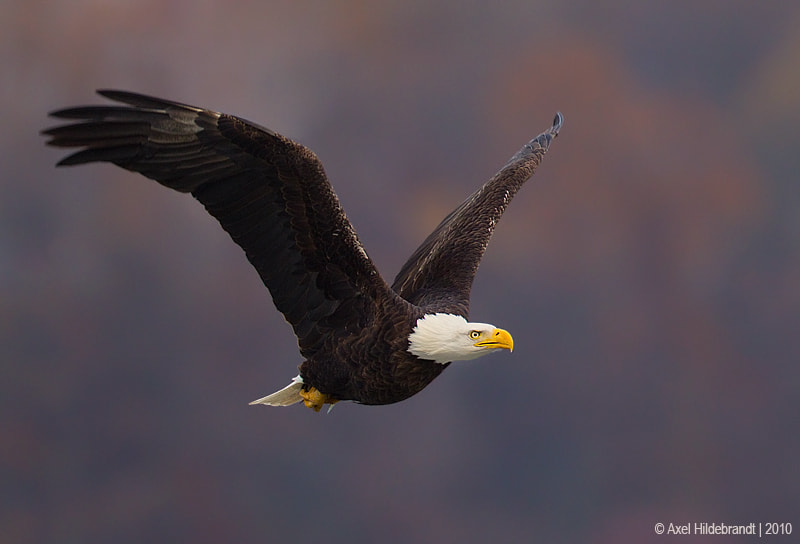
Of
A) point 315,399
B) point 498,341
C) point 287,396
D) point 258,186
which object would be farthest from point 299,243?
point 498,341

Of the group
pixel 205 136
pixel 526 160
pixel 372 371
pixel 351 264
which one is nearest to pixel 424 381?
pixel 372 371

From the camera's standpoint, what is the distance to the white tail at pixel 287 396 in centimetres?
1031

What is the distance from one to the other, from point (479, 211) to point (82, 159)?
4574 mm

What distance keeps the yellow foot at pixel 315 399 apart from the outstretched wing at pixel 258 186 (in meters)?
0.58

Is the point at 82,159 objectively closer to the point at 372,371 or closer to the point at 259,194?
the point at 259,194

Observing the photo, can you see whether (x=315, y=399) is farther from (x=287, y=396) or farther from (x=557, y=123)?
(x=557, y=123)

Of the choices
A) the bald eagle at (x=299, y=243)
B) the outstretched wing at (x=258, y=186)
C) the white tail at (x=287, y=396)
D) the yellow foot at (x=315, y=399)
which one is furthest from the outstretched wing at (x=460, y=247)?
the white tail at (x=287, y=396)

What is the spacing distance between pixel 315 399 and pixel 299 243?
1.44 meters

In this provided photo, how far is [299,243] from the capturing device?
9.59m

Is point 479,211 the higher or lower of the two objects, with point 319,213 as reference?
higher

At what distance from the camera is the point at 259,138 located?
9.13 m

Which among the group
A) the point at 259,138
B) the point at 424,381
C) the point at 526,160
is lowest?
the point at 424,381

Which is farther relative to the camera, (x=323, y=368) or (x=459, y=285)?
(x=459, y=285)

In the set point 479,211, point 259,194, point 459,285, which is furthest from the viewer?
point 479,211
